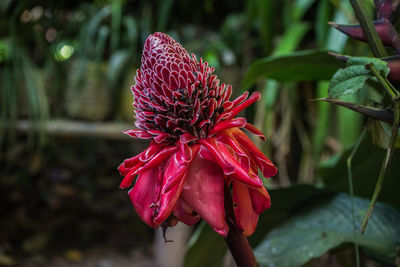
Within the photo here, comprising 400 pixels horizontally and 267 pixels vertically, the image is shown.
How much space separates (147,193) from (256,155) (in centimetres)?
6

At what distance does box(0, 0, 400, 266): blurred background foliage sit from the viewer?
1.34 feet

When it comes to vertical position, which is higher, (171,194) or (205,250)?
(171,194)

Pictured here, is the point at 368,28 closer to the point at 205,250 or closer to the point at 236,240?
the point at 236,240

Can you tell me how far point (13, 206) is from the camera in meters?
1.49

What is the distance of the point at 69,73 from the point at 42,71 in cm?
13

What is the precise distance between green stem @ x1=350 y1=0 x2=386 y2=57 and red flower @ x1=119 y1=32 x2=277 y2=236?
0.09 m

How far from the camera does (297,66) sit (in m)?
0.43

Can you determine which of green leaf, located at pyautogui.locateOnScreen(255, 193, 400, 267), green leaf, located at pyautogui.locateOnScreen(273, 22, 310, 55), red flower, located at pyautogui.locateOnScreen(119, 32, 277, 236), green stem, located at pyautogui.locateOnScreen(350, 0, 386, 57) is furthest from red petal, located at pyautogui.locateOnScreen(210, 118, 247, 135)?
green leaf, located at pyautogui.locateOnScreen(273, 22, 310, 55)

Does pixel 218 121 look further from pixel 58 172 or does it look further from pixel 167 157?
pixel 58 172

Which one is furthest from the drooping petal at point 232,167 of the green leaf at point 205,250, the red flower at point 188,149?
the green leaf at point 205,250

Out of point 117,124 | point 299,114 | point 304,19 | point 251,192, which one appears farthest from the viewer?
point 117,124

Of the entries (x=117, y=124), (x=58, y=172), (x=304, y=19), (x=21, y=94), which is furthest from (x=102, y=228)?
(x=304, y=19)

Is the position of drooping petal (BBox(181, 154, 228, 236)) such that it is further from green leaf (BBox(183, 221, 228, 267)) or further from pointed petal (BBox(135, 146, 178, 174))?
green leaf (BBox(183, 221, 228, 267))

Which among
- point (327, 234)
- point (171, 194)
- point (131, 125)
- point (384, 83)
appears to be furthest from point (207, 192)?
point (131, 125)
